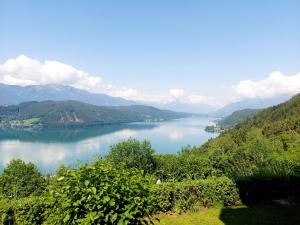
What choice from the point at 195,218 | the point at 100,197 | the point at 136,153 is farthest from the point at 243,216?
the point at 136,153

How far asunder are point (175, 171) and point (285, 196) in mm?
28702

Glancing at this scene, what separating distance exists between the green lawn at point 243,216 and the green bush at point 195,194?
0.49m

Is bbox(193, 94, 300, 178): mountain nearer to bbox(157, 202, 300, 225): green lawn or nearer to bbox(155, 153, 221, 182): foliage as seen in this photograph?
bbox(157, 202, 300, 225): green lawn

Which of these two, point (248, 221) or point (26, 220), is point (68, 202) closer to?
point (26, 220)

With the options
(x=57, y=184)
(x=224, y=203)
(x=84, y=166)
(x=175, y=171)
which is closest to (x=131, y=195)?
(x=84, y=166)

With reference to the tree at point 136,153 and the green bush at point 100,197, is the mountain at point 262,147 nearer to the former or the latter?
the tree at point 136,153

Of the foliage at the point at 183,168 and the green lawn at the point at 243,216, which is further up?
the green lawn at the point at 243,216

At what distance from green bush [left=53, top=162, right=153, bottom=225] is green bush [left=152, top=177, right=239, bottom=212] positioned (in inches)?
366

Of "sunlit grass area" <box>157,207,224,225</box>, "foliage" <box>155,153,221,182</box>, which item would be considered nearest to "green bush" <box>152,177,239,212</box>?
"sunlit grass area" <box>157,207,224,225</box>

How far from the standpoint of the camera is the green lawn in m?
14.9

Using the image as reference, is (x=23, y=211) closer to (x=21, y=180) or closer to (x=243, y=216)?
(x=243, y=216)

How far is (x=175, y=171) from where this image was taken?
155ft

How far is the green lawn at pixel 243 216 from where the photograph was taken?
14898 millimetres

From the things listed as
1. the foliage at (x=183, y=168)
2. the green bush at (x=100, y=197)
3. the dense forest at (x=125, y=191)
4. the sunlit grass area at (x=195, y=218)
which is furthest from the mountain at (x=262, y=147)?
the green bush at (x=100, y=197)
